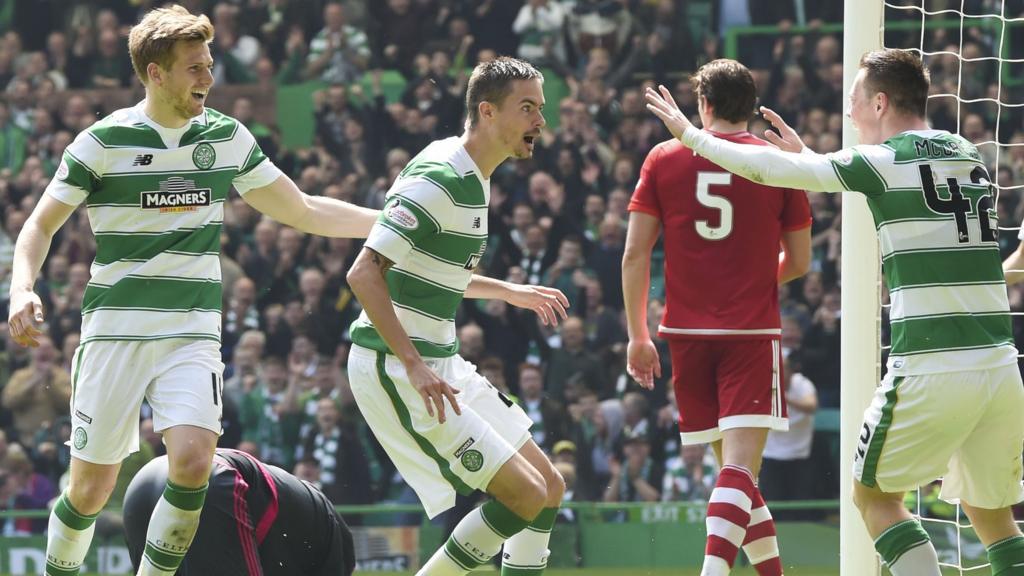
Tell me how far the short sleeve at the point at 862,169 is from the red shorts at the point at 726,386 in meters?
1.09

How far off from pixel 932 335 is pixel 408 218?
1638mm

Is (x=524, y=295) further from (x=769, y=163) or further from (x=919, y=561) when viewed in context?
(x=919, y=561)

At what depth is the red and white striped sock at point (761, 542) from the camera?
531 centimetres

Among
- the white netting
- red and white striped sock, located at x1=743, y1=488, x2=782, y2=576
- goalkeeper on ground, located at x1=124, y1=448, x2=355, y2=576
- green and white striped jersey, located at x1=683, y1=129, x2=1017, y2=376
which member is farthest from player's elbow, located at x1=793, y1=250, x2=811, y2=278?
the white netting

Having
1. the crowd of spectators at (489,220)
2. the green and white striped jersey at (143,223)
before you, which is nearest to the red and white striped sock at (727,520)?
the green and white striped jersey at (143,223)

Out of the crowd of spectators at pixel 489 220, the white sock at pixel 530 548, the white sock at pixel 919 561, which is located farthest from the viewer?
the crowd of spectators at pixel 489 220

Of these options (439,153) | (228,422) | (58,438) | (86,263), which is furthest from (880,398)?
(86,263)

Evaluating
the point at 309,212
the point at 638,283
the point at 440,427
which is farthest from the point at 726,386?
the point at 309,212

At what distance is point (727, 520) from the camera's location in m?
4.92

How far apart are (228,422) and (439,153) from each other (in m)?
6.01

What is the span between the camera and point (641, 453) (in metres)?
9.90

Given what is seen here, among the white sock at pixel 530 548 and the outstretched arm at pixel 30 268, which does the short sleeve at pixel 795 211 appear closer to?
the white sock at pixel 530 548

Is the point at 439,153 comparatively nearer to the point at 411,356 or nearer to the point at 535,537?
the point at 411,356

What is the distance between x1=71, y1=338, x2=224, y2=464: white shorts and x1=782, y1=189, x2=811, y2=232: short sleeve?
7.32 ft
